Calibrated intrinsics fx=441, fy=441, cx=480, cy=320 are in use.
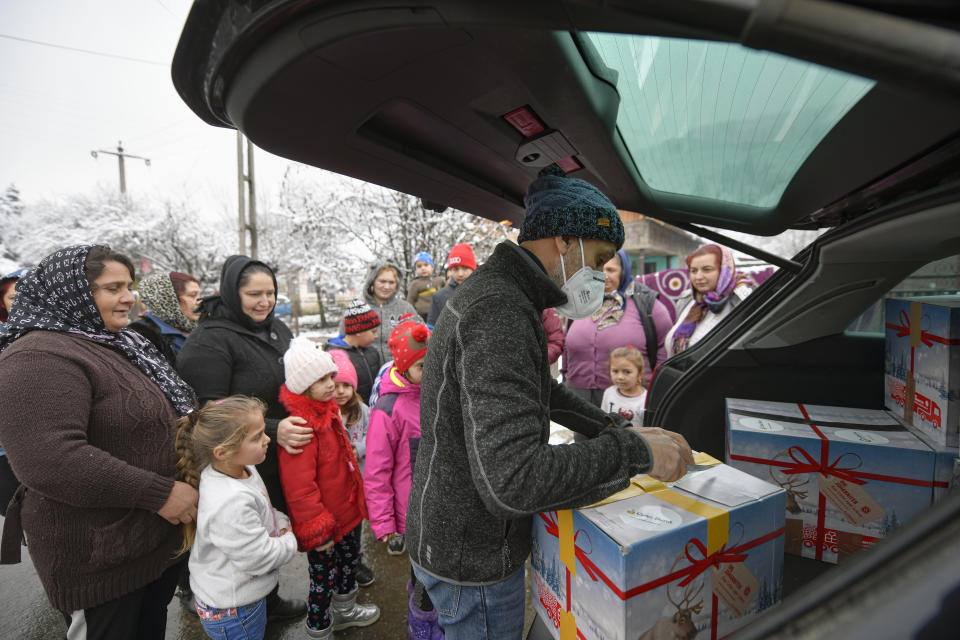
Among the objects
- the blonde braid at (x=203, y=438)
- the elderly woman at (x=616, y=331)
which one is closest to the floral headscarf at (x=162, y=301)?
the blonde braid at (x=203, y=438)

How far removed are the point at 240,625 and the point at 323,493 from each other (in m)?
0.64

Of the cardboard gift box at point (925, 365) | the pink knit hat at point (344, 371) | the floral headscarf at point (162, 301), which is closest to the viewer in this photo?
the cardboard gift box at point (925, 365)

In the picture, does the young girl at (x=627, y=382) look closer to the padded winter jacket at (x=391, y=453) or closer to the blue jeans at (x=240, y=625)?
the padded winter jacket at (x=391, y=453)

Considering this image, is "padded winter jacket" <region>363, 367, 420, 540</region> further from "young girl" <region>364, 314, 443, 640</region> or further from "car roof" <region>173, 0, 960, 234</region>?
"car roof" <region>173, 0, 960, 234</region>

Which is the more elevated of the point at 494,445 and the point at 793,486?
the point at 494,445

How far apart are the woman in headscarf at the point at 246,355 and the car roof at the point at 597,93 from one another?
153 cm

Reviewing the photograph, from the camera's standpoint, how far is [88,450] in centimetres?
154

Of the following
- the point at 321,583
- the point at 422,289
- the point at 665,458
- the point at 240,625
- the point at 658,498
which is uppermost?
the point at 422,289

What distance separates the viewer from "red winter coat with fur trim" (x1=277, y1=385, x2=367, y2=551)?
2.23 metres

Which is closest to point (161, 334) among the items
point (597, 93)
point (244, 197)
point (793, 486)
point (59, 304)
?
point (59, 304)

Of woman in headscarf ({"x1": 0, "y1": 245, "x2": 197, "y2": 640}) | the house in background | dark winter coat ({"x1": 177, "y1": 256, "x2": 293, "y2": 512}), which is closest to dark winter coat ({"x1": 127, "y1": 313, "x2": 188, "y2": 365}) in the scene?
dark winter coat ({"x1": 177, "y1": 256, "x2": 293, "y2": 512})

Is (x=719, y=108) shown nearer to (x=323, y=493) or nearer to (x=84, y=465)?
(x=84, y=465)

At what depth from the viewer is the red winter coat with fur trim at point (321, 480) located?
2.23 metres

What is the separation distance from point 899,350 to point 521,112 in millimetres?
1468
